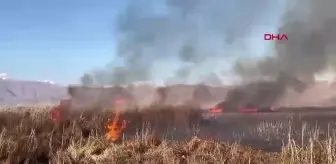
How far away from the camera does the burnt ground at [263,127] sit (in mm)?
24078

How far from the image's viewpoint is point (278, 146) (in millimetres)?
22469

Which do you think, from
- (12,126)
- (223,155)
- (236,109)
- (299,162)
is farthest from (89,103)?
(299,162)

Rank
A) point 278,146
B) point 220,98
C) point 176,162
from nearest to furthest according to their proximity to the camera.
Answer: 1. point 176,162
2. point 278,146
3. point 220,98

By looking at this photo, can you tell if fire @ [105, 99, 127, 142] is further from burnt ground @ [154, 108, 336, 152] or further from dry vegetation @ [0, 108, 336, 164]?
burnt ground @ [154, 108, 336, 152]

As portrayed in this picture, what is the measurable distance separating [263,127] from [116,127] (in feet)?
30.4

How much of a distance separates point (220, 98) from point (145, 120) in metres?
7.09

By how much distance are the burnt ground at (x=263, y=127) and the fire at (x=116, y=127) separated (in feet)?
8.90

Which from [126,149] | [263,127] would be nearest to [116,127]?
[126,149]

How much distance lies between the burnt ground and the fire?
2.71 metres

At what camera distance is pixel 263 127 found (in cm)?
2872

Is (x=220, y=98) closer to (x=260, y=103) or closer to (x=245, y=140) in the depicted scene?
(x=260, y=103)

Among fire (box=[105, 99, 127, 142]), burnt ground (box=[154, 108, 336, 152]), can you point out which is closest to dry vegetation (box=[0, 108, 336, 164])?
fire (box=[105, 99, 127, 142])

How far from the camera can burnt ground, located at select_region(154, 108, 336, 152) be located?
24.1 m

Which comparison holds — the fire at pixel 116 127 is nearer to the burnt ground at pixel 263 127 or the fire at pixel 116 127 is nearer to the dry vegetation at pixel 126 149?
the dry vegetation at pixel 126 149
